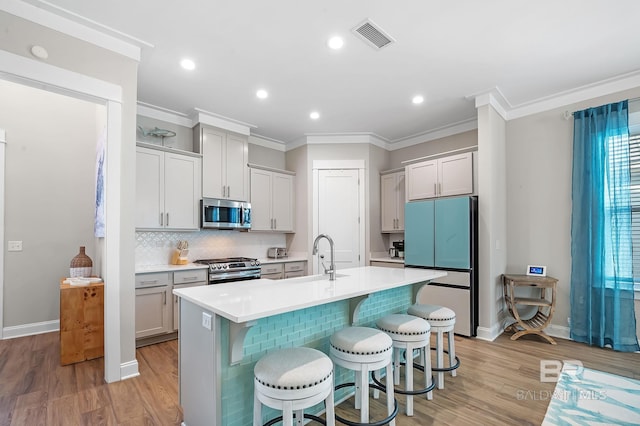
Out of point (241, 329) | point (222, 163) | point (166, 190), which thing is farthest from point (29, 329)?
point (241, 329)

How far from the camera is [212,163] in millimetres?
4441

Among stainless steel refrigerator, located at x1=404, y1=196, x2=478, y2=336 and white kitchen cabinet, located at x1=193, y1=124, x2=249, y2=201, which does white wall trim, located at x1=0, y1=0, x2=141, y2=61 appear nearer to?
white kitchen cabinet, located at x1=193, y1=124, x2=249, y2=201

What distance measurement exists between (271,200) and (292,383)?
396 cm

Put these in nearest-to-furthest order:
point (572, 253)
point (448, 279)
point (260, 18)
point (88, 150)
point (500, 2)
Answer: point (500, 2) → point (260, 18) → point (572, 253) → point (448, 279) → point (88, 150)

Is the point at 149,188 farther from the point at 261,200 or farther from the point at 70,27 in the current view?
the point at 70,27

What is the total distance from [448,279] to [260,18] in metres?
3.54

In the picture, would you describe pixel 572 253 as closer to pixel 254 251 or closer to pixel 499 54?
pixel 499 54

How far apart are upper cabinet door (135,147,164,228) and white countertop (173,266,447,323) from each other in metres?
2.20

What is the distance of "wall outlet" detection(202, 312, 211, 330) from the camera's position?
5.61 feet

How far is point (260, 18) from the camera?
2465 millimetres

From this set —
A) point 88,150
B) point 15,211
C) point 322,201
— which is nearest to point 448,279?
point 322,201

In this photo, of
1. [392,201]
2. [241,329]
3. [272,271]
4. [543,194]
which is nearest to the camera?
[241,329]

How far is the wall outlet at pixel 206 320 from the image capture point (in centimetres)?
171

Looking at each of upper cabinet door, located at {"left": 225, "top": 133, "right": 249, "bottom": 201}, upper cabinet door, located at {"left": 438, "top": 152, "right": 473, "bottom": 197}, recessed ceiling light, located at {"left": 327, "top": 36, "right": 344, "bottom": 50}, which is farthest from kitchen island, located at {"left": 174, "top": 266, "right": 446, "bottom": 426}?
upper cabinet door, located at {"left": 225, "top": 133, "right": 249, "bottom": 201}
